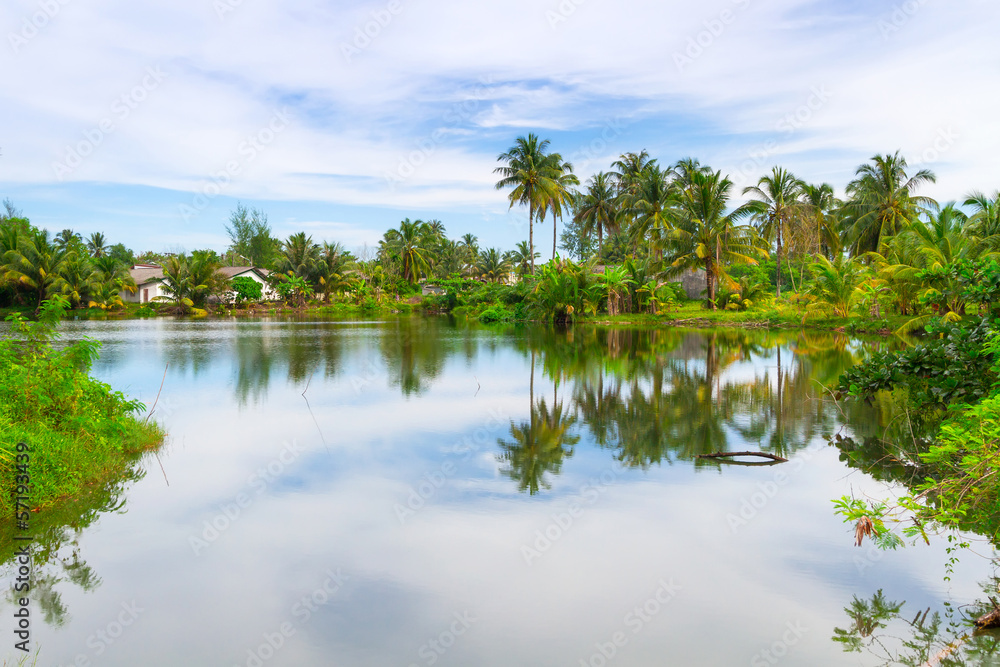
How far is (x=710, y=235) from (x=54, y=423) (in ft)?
116

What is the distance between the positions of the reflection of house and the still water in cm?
4921

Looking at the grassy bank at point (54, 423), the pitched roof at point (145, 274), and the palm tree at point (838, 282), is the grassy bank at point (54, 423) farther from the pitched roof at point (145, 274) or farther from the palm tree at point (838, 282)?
the pitched roof at point (145, 274)

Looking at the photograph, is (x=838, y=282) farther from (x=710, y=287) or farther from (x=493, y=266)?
(x=493, y=266)

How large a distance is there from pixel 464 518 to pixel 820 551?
10.9 feet

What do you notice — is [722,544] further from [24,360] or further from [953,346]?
[24,360]

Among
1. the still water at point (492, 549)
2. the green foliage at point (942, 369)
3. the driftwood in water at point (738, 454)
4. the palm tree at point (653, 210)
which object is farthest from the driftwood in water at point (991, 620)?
the palm tree at point (653, 210)

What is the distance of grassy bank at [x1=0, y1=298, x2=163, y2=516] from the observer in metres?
6.45

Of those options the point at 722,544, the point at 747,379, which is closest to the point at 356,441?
the point at 722,544

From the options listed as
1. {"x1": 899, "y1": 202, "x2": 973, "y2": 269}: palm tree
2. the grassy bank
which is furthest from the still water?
{"x1": 899, "y1": 202, "x2": 973, "y2": 269}: palm tree

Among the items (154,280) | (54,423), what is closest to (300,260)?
(154,280)

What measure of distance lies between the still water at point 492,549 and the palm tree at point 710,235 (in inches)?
1043

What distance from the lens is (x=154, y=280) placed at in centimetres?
5519

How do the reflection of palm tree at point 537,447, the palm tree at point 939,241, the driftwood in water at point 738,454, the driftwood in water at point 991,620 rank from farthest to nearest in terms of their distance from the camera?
the palm tree at point 939,241, the driftwood in water at point 738,454, the reflection of palm tree at point 537,447, the driftwood in water at point 991,620

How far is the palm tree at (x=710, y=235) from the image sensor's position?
37156 millimetres
